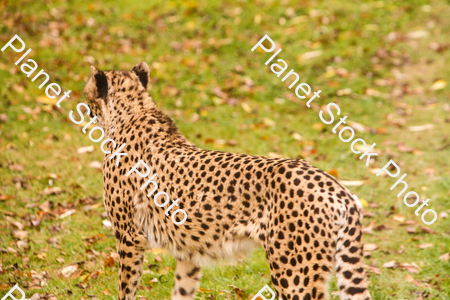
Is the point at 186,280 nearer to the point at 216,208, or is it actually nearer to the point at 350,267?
the point at 216,208

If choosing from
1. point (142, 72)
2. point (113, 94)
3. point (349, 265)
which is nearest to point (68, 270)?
point (113, 94)

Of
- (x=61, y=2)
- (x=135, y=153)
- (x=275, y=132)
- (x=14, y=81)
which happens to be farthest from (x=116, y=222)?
(x=61, y=2)

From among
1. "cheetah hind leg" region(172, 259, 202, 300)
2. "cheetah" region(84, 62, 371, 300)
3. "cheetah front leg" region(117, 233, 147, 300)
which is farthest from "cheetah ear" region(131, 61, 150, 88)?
"cheetah hind leg" region(172, 259, 202, 300)

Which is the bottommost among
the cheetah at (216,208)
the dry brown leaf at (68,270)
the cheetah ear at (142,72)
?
the dry brown leaf at (68,270)

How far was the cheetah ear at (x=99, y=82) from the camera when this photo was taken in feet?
16.1

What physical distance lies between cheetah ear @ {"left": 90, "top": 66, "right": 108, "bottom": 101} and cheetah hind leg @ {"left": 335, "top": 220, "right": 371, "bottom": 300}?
106 inches

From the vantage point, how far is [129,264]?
14.6ft

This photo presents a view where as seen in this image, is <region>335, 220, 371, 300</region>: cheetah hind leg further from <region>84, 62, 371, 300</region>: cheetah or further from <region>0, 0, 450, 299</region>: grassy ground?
<region>0, 0, 450, 299</region>: grassy ground

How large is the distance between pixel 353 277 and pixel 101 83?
292cm

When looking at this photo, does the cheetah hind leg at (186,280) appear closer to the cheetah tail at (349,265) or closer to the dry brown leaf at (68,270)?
the dry brown leaf at (68,270)

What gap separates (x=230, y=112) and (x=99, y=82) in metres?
4.83

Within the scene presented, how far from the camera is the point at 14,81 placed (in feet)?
31.9

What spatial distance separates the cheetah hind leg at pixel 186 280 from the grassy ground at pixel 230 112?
48 centimetres

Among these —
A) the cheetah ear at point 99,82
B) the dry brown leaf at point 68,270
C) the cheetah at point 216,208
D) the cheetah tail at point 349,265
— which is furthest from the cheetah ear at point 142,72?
the cheetah tail at point 349,265
